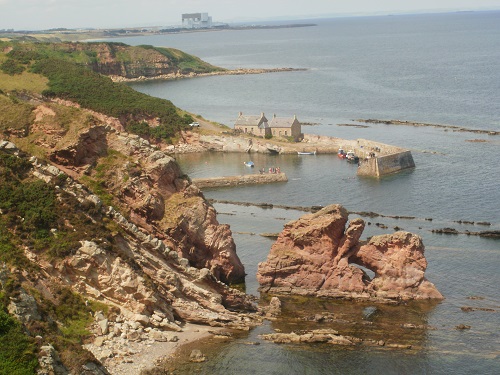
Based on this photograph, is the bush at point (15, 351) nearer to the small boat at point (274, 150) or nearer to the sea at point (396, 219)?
the sea at point (396, 219)

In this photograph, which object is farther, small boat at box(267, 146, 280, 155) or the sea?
small boat at box(267, 146, 280, 155)

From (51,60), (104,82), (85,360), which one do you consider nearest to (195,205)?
(85,360)

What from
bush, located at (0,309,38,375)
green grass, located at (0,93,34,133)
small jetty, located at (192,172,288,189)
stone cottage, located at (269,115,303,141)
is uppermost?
green grass, located at (0,93,34,133)

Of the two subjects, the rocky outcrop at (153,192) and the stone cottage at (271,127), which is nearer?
the rocky outcrop at (153,192)

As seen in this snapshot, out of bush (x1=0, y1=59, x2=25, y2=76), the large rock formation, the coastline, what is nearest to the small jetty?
the large rock formation

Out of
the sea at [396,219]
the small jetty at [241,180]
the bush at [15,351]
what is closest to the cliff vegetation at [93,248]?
the bush at [15,351]

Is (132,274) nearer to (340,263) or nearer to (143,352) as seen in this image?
(143,352)

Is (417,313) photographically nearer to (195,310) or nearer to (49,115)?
(195,310)

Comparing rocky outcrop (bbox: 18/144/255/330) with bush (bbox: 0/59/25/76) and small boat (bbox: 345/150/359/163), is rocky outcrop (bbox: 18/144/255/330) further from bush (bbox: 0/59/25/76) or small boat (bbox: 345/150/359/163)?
bush (bbox: 0/59/25/76)
